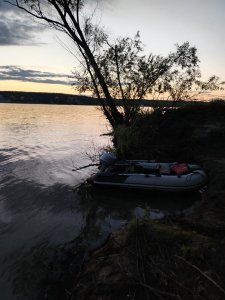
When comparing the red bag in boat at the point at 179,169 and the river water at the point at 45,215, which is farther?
the red bag in boat at the point at 179,169

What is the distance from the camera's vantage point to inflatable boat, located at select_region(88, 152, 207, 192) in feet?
40.6

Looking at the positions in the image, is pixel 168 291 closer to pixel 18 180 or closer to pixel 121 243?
pixel 121 243

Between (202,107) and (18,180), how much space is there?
13443 millimetres

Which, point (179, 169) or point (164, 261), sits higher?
point (164, 261)

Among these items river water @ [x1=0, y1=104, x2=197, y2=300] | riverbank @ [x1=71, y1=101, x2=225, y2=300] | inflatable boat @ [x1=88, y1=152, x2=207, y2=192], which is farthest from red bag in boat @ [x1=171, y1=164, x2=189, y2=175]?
riverbank @ [x1=71, y1=101, x2=225, y2=300]

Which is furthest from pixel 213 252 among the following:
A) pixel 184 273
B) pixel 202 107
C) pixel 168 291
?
pixel 202 107

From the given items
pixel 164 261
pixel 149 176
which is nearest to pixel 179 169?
pixel 149 176

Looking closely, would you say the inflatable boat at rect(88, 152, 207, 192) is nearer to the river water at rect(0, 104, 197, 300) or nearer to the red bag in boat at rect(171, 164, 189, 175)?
the red bag in boat at rect(171, 164, 189, 175)

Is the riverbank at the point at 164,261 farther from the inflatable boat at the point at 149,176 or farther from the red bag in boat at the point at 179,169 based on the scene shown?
the red bag in boat at the point at 179,169

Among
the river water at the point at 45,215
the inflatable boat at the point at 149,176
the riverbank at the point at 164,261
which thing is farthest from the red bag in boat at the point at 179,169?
the riverbank at the point at 164,261

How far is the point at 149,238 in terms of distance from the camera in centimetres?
631

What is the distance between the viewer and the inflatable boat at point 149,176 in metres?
12.4

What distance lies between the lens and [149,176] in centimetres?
1288

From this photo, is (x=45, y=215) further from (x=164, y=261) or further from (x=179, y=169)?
(x=164, y=261)
